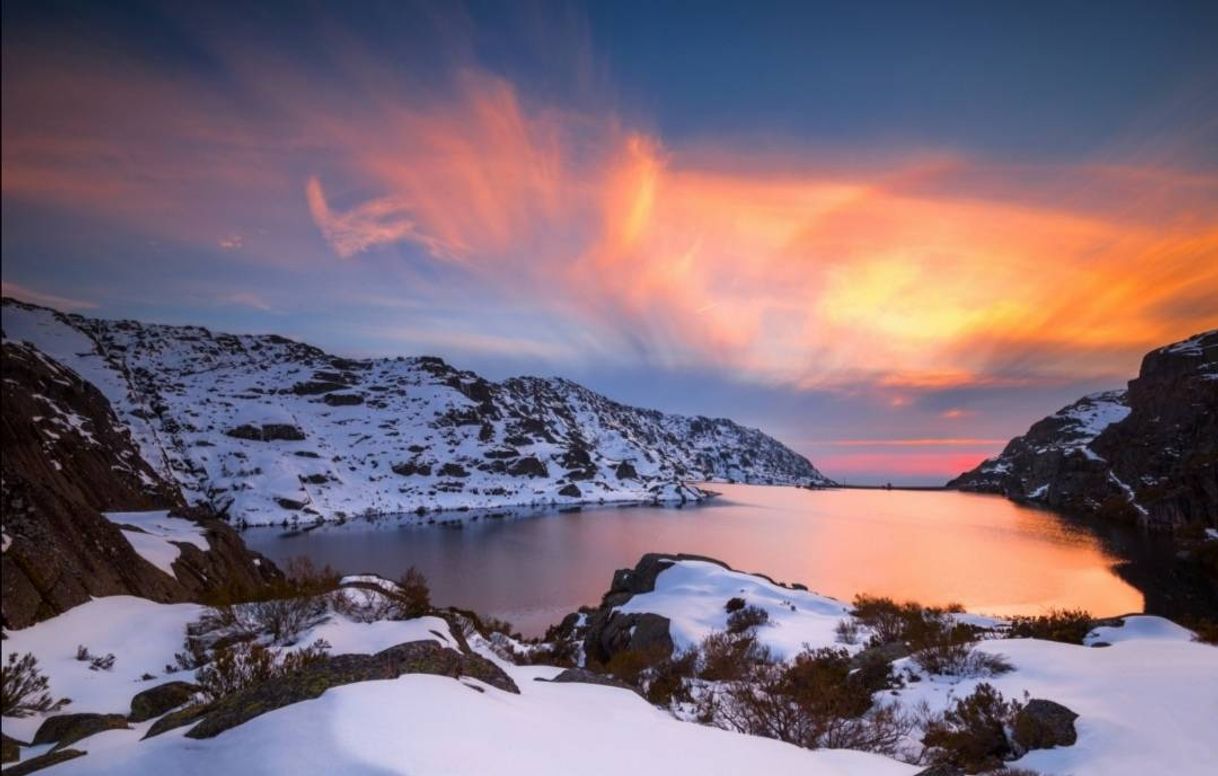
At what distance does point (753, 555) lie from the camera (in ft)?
211

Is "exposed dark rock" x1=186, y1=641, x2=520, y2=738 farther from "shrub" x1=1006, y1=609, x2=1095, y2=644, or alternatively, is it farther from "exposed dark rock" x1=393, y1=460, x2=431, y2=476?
"exposed dark rock" x1=393, y1=460, x2=431, y2=476

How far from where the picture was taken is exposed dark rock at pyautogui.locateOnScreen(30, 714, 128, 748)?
6700 millimetres

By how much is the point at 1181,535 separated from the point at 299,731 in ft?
341

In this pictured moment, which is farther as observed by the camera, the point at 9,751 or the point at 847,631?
the point at 847,631

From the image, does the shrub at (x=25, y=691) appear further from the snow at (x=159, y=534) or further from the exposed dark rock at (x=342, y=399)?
the exposed dark rock at (x=342, y=399)

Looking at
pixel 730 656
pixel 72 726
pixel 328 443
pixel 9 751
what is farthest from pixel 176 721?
pixel 328 443

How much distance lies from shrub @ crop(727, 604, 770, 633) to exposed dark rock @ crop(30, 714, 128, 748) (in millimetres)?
20564

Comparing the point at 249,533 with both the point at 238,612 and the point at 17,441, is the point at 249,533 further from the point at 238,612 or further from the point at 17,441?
the point at 17,441

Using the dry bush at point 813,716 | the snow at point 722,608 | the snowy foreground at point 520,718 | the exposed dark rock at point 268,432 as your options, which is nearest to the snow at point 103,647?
the snowy foreground at point 520,718

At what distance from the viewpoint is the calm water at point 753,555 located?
4350cm

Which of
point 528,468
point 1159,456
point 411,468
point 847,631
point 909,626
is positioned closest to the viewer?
point 909,626

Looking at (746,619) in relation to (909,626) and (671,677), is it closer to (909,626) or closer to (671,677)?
(909,626)

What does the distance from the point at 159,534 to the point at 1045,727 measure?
31560 millimetres

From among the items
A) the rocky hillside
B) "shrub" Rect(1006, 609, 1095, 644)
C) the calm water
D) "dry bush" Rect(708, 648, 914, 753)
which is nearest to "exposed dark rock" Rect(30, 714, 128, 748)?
"dry bush" Rect(708, 648, 914, 753)
